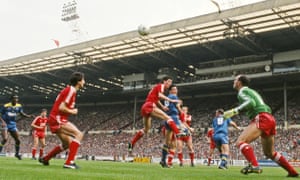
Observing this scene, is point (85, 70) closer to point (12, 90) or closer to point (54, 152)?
point (12, 90)

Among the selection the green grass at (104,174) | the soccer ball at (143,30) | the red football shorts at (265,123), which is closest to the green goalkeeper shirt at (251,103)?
the red football shorts at (265,123)

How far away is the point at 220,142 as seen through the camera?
15969mm

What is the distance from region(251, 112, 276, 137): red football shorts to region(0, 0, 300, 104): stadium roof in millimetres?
22528

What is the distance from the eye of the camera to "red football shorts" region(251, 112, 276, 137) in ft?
28.3

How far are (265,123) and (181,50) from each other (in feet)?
106

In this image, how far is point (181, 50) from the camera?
40.7m

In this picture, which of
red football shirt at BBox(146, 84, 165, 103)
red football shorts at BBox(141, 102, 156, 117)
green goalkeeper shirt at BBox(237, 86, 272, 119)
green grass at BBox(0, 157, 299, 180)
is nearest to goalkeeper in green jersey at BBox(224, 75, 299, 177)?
green goalkeeper shirt at BBox(237, 86, 272, 119)

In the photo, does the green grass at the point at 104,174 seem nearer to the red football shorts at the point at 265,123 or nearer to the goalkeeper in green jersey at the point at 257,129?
the goalkeeper in green jersey at the point at 257,129

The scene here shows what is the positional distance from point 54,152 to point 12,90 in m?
57.3

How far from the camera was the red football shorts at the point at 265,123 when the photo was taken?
28.3 ft

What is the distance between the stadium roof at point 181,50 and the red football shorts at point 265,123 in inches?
887

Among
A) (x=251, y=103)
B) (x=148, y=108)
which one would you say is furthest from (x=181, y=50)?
(x=251, y=103)

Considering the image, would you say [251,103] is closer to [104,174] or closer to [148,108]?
[104,174]

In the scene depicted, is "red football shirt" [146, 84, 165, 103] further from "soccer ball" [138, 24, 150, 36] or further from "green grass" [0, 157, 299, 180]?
"soccer ball" [138, 24, 150, 36]
